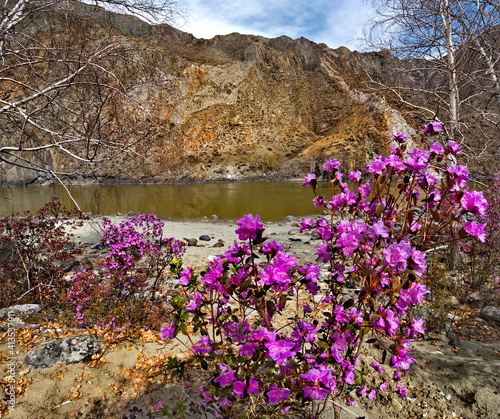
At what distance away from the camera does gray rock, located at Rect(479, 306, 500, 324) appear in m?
3.44

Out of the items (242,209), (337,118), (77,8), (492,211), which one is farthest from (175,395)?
(337,118)

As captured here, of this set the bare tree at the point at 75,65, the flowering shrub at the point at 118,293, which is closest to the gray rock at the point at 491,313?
the flowering shrub at the point at 118,293

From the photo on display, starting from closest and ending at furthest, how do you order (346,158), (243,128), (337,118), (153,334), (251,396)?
1. (251,396)
2. (153,334)
3. (346,158)
4. (243,128)
5. (337,118)

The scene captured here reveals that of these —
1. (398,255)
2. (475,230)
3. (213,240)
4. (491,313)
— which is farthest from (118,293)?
(213,240)

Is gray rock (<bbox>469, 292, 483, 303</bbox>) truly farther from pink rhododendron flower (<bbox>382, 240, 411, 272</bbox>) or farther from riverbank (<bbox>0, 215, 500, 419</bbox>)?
pink rhododendron flower (<bbox>382, 240, 411, 272</bbox>)

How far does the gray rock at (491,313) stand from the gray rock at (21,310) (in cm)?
556

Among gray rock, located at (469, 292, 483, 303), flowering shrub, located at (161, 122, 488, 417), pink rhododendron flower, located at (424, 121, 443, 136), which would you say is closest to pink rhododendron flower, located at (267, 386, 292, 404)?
flowering shrub, located at (161, 122, 488, 417)

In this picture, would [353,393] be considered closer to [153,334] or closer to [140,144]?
[153,334]

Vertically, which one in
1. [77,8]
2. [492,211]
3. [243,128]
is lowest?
[492,211]

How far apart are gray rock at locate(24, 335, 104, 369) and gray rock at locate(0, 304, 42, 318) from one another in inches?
42.4

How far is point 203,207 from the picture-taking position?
60.6ft

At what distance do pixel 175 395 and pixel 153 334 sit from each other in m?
1.03

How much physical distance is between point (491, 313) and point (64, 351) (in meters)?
4.73

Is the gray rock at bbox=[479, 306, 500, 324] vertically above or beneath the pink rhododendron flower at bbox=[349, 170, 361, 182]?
beneath
